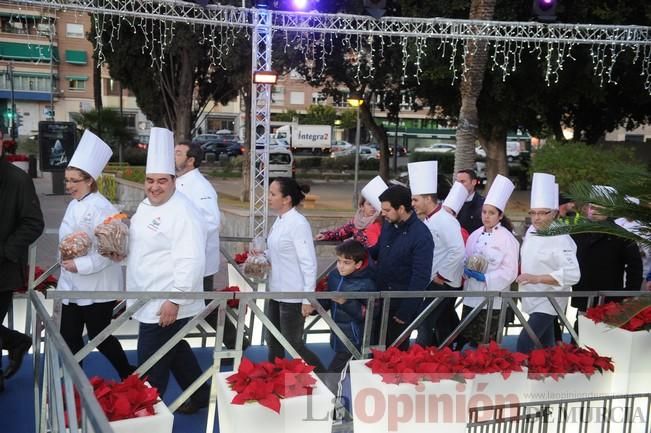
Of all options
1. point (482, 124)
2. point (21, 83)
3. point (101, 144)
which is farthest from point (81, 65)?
point (101, 144)

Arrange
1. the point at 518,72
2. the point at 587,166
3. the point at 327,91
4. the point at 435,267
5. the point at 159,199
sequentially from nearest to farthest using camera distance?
the point at 159,199 < the point at 435,267 < the point at 587,166 < the point at 518,72 < the point at 327,91

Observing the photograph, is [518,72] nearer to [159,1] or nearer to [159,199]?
[159,1]

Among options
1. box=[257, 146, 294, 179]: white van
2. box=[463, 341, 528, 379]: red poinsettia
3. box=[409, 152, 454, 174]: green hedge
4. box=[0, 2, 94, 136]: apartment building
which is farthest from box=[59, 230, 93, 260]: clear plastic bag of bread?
box=[0, 2, 94, 136]: apartment building

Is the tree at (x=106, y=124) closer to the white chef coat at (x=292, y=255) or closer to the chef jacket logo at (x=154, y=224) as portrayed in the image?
the white chef coat at (x=292, y=255)

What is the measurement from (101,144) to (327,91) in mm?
19178

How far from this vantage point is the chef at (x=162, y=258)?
12.5 ft

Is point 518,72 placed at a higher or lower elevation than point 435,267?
higher

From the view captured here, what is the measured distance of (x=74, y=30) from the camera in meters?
54.1

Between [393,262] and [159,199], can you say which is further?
[393,262]

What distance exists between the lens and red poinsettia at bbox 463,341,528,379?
Answer: 3.63 m

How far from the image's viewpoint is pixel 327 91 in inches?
911

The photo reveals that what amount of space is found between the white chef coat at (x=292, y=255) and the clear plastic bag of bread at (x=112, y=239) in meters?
Answer: 1.19

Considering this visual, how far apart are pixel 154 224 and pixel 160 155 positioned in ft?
1.49

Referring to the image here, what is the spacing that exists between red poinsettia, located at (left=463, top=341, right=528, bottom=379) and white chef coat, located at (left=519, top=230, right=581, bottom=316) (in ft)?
3.25
